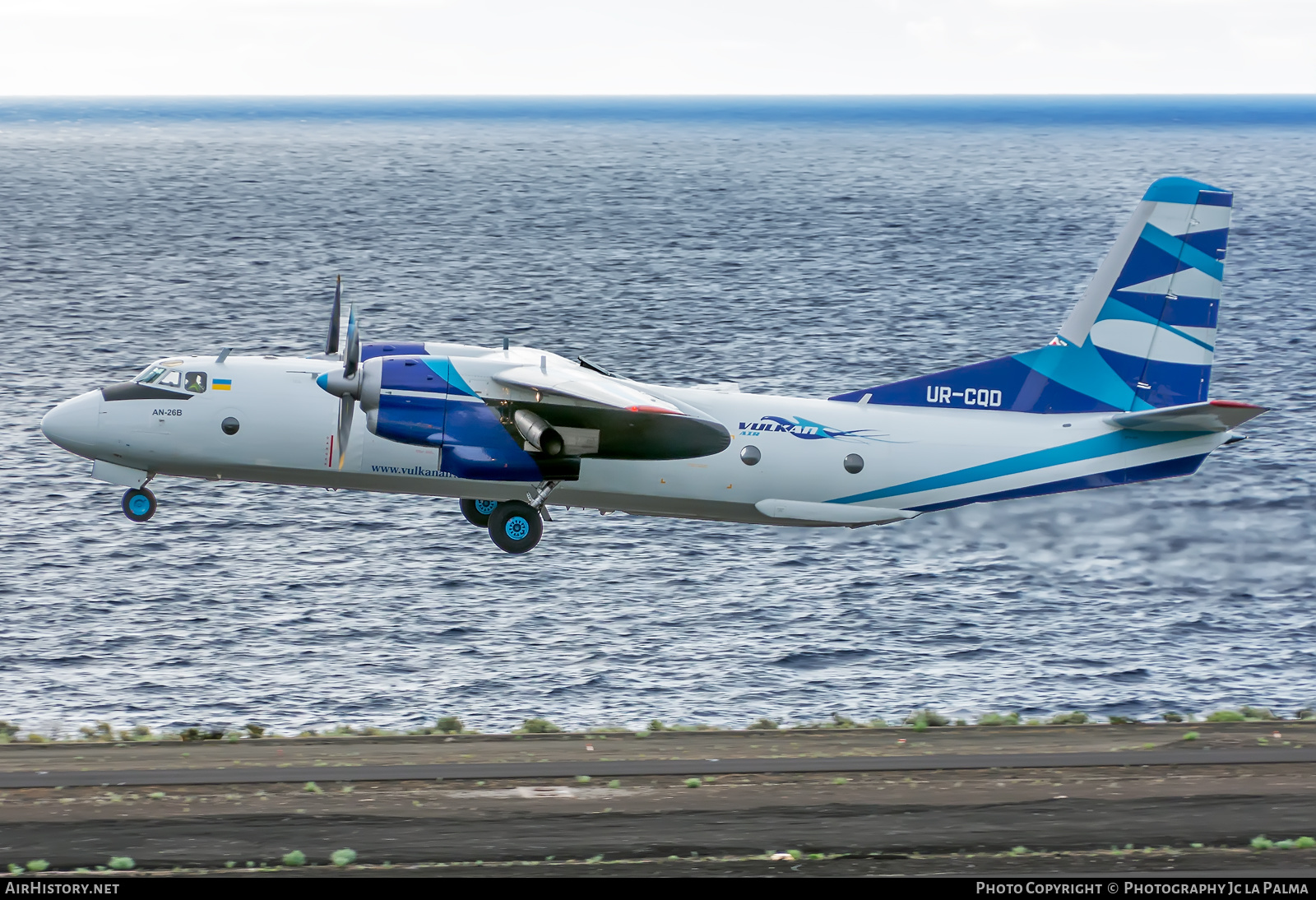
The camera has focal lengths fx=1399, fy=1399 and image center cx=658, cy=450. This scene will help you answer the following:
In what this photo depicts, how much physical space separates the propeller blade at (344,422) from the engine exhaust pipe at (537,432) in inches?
142

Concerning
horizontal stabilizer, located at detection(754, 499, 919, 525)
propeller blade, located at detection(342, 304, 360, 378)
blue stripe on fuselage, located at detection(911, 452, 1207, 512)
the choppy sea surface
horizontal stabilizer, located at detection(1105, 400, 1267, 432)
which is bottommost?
the choppy sea surface

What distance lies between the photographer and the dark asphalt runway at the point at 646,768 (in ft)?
88.0

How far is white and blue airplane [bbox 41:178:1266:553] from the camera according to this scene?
30.8 m

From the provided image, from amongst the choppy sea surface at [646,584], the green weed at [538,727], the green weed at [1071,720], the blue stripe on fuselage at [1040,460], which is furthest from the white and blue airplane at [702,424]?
the choppy sea surface at [646,584]

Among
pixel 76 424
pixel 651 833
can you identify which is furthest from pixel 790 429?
pixel 76 424

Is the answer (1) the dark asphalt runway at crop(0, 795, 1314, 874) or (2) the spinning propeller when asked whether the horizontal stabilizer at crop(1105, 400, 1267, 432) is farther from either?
(2) the spinning propeller

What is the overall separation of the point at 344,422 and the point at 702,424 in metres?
7.95

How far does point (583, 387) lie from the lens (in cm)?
2997

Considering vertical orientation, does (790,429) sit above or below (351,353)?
below

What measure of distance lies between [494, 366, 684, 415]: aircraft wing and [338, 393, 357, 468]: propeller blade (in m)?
3.27

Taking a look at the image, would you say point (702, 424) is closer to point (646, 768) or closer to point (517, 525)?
point (517, 525)

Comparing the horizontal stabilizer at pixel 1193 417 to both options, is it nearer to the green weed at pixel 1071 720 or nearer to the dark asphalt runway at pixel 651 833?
the green weed at pixel 1071 720

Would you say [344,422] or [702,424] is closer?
[702,424]


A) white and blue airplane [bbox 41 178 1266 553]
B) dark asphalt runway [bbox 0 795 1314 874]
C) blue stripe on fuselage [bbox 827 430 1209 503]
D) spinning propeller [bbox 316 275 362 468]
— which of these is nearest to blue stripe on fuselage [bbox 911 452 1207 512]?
white and blue airplane [bbox 41 178 1266 553]
